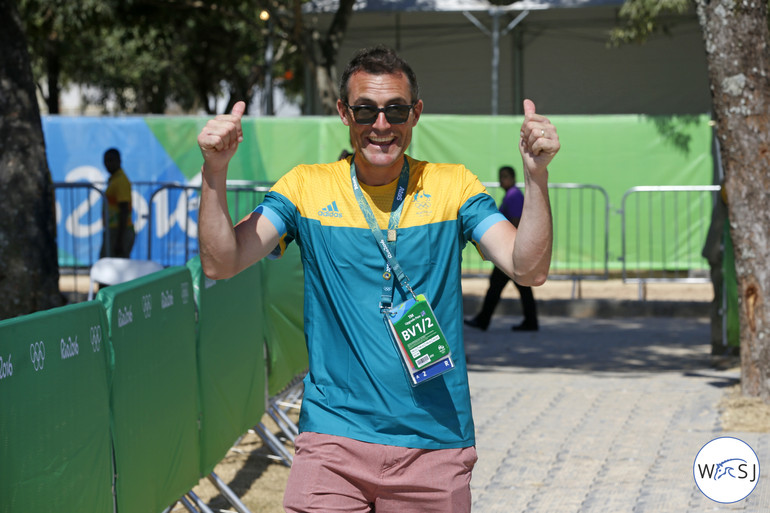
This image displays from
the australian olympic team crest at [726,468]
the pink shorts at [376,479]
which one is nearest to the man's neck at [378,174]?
the pink shorts at [376,479]

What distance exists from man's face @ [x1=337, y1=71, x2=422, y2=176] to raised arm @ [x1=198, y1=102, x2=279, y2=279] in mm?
373

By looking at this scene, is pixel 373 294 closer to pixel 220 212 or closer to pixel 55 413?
pixel 220 212

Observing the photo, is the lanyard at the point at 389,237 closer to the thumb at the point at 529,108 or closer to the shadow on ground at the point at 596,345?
the thumb at the point at 529,108

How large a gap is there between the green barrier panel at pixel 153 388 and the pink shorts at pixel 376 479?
1291mm

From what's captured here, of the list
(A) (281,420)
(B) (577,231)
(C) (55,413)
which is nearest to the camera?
(C) (55,413)

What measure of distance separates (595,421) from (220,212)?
5751 mm

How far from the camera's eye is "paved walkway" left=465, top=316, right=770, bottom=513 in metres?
6.25

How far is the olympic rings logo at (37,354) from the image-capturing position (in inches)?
134

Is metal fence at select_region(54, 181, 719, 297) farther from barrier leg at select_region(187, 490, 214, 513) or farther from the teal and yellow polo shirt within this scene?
the teal and yellow polo shirt

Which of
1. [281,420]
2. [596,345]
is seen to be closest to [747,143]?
[281,420]

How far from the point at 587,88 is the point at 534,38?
5.72 ft

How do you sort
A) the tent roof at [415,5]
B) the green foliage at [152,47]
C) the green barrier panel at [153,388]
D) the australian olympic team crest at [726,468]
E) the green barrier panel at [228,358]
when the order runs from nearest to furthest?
the australian olympic team crest at [726,468] → the green barrier panel at [153,388] → the green barrier panel at [228,358] → the tent roof at [415,5] → the green foliage at [152,47]

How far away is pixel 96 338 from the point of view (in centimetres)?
400

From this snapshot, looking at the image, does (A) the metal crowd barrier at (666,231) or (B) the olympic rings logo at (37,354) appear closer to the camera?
(B) the olympic rings logo at (37,354)
